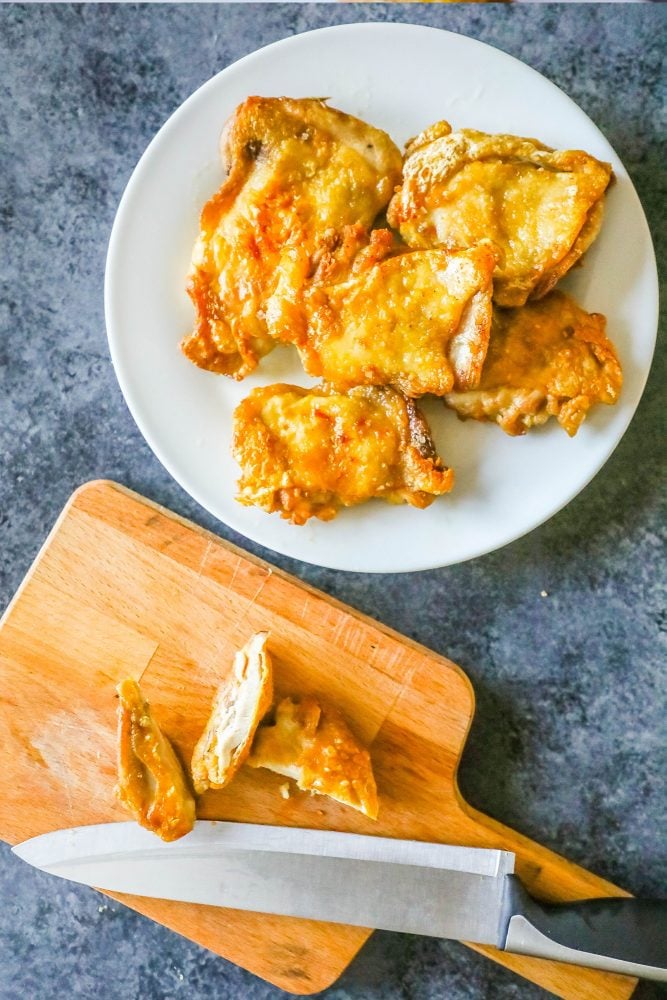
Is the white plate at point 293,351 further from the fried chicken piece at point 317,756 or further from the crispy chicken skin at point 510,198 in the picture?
the fried chicken piece at point 317,756

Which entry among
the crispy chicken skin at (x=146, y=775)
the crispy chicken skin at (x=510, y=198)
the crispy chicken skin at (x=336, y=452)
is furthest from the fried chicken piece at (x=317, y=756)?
the crispy chicken skin at (x=510, y=198)

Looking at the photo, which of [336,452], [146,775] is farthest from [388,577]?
[146,775]

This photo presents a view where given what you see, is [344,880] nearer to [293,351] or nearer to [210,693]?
[210,693]

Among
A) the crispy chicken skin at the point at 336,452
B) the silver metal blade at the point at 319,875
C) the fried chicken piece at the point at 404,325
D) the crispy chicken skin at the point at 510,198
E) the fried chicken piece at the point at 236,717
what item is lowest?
the silver metal blade at the point at 319,875

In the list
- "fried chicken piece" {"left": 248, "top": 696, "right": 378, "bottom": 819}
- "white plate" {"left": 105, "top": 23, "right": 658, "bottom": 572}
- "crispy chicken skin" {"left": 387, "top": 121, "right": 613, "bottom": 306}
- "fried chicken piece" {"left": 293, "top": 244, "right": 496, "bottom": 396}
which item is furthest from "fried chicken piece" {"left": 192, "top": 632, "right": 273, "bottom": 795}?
"crispy chicken skin" {"left": 387, "top": 121, "right": 613, "bottom": 306}

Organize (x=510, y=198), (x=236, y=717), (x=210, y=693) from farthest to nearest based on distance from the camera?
1. (x=210, y=693)
2. (x=236, y=717)
3. (x=510, y=198)

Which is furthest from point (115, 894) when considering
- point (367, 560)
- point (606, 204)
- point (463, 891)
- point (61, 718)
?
point (606, 204)

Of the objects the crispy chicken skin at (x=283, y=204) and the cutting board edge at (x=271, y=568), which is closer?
the crispy chicken skin at (x=283, y=204)
